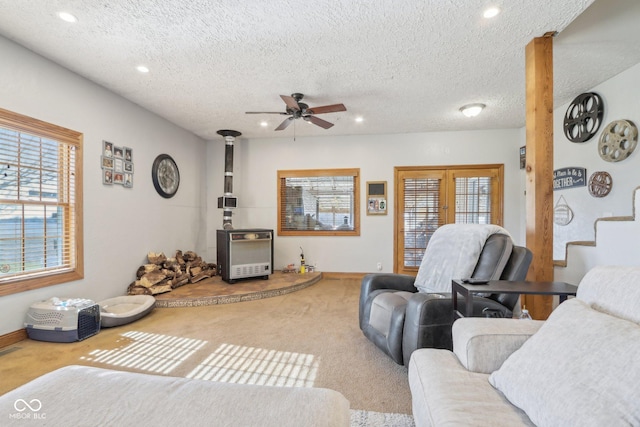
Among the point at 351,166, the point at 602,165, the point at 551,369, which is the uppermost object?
the point at 351,166

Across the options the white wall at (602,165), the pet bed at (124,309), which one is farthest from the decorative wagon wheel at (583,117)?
the pet bed at (124,309)

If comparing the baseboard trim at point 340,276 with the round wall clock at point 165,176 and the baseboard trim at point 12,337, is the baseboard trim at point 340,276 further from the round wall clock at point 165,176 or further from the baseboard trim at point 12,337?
the baseboard trim at point 12,337

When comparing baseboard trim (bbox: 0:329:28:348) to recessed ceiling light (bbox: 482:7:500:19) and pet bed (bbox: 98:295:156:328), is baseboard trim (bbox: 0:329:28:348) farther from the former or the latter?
recessed ceiling light (bbox: 482:7:500:19)

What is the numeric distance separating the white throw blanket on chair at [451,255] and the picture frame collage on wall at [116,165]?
3.67m

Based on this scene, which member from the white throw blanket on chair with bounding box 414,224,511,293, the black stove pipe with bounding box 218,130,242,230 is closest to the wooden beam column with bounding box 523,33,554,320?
the white throw blanket on chair with bounding box 414,224,511,293

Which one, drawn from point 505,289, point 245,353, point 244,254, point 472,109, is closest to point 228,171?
point 244,254

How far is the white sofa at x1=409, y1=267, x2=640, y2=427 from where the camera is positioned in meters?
0.76

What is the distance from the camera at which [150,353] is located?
234 cm

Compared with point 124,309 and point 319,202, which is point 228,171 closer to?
point 319,202

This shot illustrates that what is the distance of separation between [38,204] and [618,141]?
19.6 ft

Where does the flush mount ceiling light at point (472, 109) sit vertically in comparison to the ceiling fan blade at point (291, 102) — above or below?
above

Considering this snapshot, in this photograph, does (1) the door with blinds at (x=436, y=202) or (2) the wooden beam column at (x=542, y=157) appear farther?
(1) the door with blinds at (x=436, y=202)

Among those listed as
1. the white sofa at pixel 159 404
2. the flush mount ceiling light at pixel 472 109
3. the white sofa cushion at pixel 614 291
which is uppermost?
the flush mount ceiling light at pixel 472 109

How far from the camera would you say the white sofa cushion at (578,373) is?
73cm
